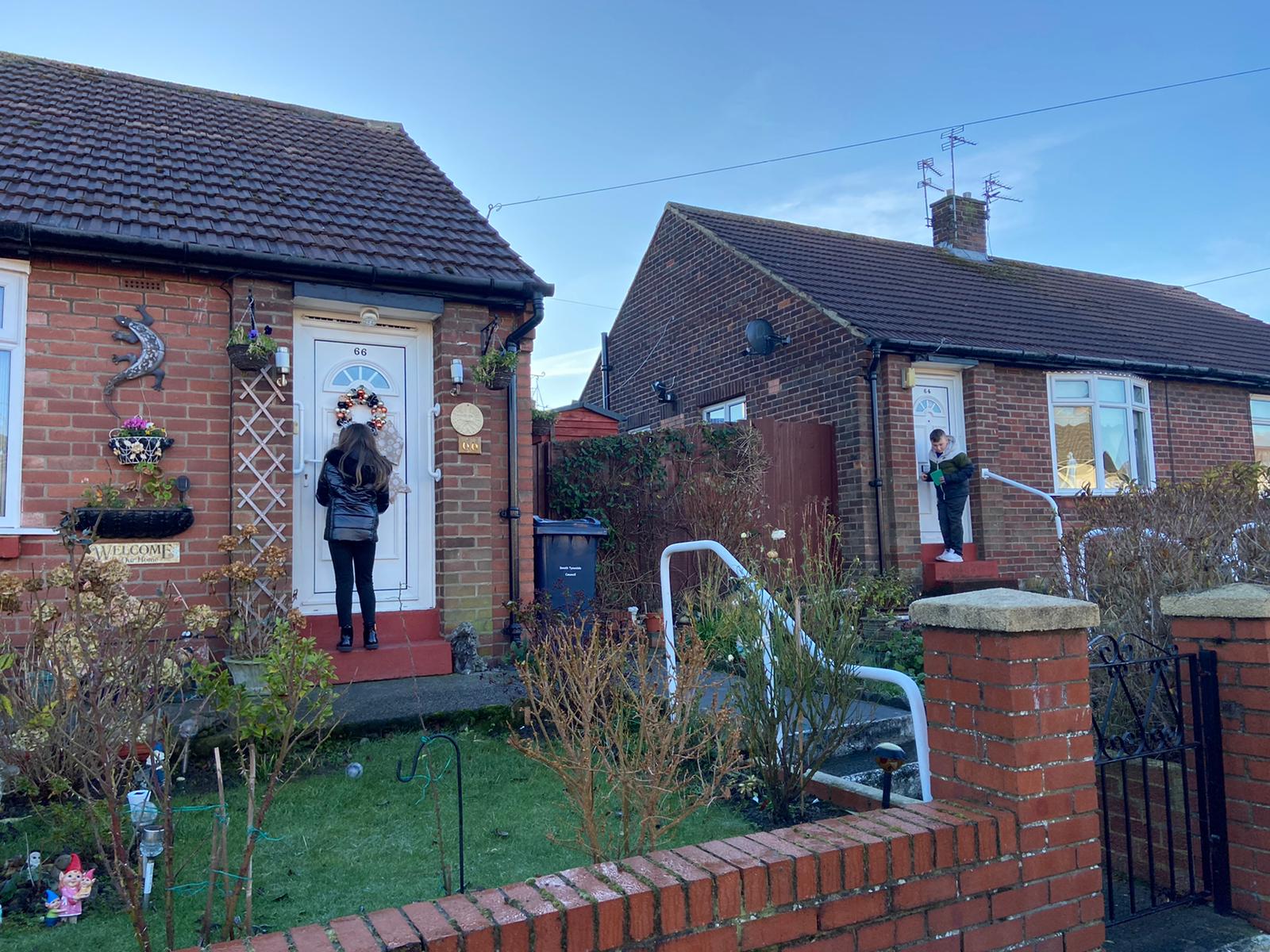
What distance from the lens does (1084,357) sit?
11.9 meters

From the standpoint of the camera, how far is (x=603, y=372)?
17.2m

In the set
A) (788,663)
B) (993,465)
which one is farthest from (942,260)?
(788,663)

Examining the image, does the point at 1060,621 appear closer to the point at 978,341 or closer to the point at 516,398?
the point at 516,398

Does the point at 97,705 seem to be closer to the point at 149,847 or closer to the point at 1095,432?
the point at 149,847

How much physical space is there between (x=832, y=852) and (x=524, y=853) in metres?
1.50

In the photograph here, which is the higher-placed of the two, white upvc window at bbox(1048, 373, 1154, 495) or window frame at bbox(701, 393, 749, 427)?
window frame at bbox(701, 393, 749, 427)

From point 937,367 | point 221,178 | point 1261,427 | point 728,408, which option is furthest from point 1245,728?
point 1261,427

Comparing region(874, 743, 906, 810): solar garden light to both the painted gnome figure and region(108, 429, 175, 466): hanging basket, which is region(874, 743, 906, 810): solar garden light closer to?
the painted gnome figure

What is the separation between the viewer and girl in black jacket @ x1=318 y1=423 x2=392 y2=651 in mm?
6016

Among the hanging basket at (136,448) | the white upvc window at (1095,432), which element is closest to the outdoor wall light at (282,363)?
the hanging basket at (136,448)

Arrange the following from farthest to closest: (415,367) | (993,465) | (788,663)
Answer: (993,465)
(415,367)
(788,663)

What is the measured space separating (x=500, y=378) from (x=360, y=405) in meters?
1.09

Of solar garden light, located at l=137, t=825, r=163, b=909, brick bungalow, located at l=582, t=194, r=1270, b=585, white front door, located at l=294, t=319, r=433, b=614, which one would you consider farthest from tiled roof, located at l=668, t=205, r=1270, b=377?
solar garden light, located at l=137, t=825, r=163, b=909

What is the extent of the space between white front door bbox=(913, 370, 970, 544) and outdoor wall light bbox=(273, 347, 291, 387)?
290 inches
